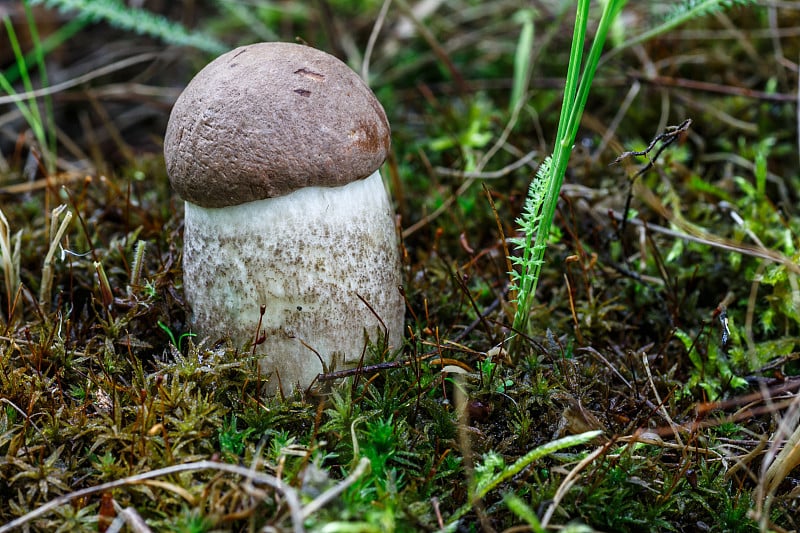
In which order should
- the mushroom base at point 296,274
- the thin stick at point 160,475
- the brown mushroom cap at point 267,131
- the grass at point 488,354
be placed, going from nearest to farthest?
the thin stick at point 160,475, the grass at point 488,354, the brown mushroom cap at point 267,131, the mushroom base at point 296,274

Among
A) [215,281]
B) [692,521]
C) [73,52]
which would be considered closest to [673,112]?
[692,521]

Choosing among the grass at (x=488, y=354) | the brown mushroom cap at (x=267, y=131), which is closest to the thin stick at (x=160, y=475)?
the grass at (x=488, y=354)

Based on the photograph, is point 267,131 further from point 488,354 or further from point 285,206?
point 488,354

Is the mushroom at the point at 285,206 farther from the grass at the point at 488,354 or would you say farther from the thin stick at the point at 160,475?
the thin stick at the point at 160,475

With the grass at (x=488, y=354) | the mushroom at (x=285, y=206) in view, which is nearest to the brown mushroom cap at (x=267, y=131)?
the mushroom at (x=285, y=206)

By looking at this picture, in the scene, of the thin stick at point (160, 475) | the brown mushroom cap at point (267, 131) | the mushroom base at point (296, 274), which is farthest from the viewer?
the mushroom base at point (296, 274)

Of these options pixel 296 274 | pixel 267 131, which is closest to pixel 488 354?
pixel 296 274

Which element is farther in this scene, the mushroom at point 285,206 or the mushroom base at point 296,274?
the mushroom base at point 296,274

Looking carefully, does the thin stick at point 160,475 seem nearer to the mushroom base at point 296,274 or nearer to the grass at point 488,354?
the grass at point 488,354

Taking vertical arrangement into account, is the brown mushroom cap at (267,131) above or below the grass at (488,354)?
above
